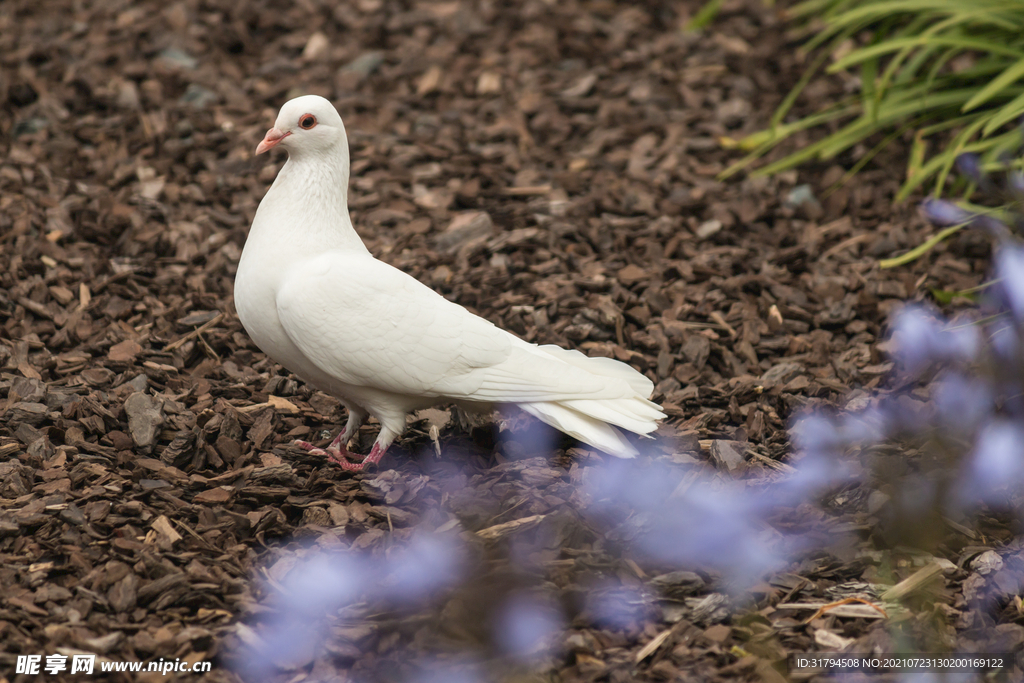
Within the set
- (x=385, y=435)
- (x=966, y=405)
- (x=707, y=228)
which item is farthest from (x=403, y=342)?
(x=707, y=228)

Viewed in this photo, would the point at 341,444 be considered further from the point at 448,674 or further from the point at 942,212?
the point at 942,212

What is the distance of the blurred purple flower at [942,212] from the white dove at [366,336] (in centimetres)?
218

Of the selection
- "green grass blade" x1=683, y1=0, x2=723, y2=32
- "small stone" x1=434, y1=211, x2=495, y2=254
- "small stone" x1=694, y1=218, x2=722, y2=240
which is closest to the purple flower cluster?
"small stone" x1=694, y1=218, x2=722, y2=240

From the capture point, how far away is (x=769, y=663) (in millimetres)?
2428

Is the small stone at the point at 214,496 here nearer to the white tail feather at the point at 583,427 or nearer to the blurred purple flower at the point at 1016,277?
the white tail feather at the point at 583,427

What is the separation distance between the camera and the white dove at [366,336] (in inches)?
120

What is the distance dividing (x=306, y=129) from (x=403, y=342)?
32.4 inches

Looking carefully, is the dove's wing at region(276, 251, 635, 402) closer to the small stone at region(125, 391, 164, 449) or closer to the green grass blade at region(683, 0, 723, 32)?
the small stone at region(125, 391, 164, 449)

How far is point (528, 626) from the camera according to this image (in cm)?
240

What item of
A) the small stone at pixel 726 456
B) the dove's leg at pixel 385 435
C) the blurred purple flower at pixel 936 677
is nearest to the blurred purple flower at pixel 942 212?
the small stone at pixel 726 456

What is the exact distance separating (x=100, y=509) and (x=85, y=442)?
0.45 m

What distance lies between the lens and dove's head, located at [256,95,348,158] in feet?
10.7

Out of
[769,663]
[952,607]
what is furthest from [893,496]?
[952,607]

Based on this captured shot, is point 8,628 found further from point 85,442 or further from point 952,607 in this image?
point 952,607
